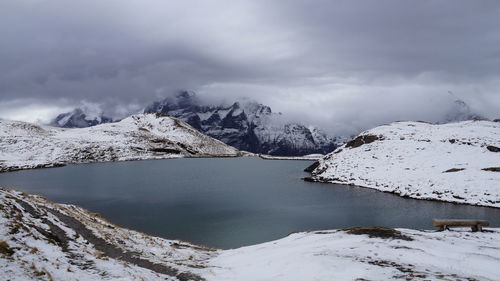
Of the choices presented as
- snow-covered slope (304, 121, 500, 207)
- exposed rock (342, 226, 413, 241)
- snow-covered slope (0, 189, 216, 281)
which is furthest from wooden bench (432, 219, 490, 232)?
snow-covered slope (304, 121, 500, 207)

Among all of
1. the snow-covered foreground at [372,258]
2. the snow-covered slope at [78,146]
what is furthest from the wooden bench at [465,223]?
the snow-covered slope at [78,146]

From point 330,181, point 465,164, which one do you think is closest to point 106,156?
point 330,181

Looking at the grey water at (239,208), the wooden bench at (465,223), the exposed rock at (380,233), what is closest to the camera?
the exposed rock at (380,233)

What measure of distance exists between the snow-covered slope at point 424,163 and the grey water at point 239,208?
4.01 meters

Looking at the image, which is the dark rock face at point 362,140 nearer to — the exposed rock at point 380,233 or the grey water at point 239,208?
the grey water at point 239,208

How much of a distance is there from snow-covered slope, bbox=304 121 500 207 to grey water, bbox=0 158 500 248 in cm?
401

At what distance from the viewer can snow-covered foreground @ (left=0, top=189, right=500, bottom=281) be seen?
15.1 metres

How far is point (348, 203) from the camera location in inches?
2116

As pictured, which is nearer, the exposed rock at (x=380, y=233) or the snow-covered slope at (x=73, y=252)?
the snow-covered slope at (x=73, y=252)

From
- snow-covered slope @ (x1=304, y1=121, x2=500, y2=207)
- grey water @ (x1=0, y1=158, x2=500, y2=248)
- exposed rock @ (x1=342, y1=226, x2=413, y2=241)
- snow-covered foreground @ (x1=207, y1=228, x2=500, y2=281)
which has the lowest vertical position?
grey water @ (x1=0, y1=158, x2=500, y2=248)

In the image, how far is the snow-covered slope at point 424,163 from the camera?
5541 centimetres

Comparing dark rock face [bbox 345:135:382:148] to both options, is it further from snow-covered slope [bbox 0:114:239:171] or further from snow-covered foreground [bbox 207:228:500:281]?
snow-covered slope [bbox 0:114:239:171]

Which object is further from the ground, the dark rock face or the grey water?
the dark rock face

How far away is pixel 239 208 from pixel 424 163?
138ft
